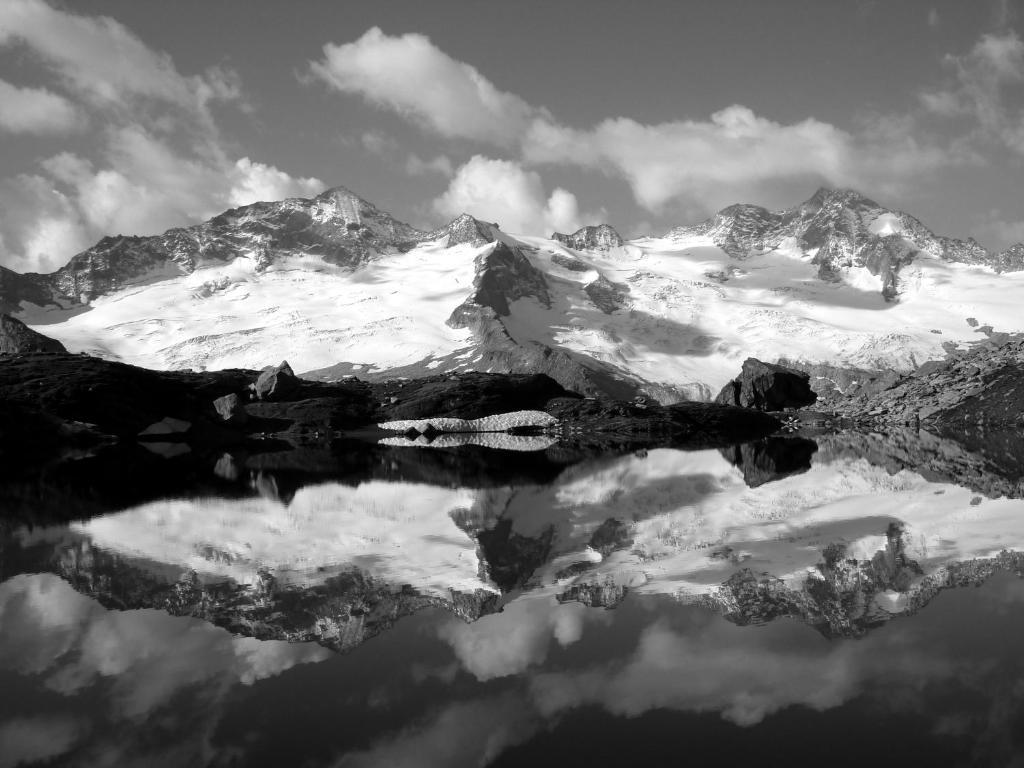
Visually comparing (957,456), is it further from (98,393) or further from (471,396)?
(98,393)

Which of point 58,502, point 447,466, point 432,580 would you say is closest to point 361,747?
point 432,580

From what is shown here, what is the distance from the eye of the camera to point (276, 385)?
589 ft

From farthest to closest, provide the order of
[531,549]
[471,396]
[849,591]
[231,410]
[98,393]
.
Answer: [471,396]
[231,410]
[98,393]
[531,549]
[849,591]

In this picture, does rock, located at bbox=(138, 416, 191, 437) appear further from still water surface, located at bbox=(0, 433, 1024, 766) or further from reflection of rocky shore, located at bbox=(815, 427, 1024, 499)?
still water surface, located at bbox=(0, 433, 1024, 766)

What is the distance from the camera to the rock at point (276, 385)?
178750mm

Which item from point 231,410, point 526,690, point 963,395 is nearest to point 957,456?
point 526,690

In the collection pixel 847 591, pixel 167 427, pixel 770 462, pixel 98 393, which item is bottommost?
pixel 770 462

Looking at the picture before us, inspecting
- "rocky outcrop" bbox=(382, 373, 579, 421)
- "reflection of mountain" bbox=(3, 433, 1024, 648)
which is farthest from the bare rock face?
"reflection of mountain" bbox=(3, 433, 1024, 648)

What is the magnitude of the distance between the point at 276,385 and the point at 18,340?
5495 centimetres

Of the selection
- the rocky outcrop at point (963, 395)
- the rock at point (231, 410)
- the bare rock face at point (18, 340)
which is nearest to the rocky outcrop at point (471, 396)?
the rock at point (231, 410)

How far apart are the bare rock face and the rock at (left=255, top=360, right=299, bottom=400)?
140ft

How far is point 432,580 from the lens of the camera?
2533 cm

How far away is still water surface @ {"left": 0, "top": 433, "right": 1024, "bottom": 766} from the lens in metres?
14.3

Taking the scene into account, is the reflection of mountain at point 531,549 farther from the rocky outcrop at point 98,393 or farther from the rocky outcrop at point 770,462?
the rocky outcrop at point 98,393
